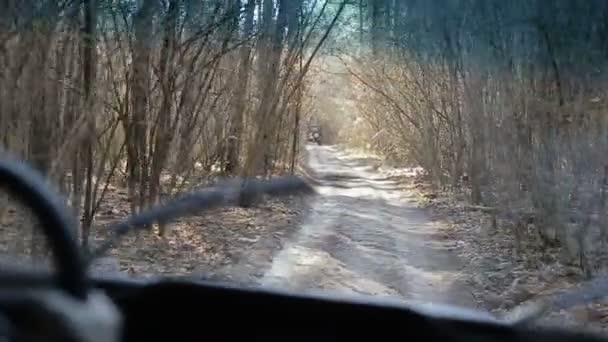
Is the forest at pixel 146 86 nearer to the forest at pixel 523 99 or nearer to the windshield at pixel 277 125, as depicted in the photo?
the windshield at pixel 277 125

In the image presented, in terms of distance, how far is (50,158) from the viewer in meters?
5.96

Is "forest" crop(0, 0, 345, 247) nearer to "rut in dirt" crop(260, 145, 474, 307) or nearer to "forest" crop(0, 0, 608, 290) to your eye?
"forest" crop(0, 0, 608, 290)

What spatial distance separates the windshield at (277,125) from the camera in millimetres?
6031

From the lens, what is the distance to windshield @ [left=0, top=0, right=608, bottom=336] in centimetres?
603

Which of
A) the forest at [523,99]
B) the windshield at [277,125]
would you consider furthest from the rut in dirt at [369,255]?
the forest at [523,99]

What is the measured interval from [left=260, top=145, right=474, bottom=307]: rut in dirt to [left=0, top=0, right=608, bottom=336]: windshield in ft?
0.15

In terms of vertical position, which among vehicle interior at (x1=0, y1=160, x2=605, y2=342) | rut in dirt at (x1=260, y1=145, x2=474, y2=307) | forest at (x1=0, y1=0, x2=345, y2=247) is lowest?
rut in dirt at (x1=260, y1=145, x2=474, y2=307)

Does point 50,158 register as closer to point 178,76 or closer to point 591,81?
point 178,76

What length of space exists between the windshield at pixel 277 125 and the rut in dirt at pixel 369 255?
0.05 meters

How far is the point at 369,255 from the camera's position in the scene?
27.5 ft

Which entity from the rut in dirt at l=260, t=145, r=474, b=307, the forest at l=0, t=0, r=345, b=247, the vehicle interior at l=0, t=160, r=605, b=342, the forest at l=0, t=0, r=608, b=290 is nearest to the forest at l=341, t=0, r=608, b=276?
the forest at l=0, t=0, r=608, b=290

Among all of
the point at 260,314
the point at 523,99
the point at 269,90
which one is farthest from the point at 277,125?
the point at 260,314

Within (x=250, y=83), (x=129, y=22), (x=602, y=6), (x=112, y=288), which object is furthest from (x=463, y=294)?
(x=250, y=83)

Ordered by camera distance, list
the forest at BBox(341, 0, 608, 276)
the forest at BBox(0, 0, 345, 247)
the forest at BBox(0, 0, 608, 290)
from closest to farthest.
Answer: the forest at BBox(0, 0, 345, 247), the forest at BBox(0, 0, 608, 290), the forest at BBox(341, 0, 608, 276)
